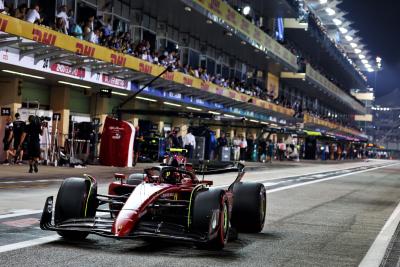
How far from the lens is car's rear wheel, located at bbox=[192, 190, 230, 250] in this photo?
22.6 ft

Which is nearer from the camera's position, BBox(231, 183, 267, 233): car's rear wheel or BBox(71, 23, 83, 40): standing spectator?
BBox(231, 183, 267, 233): car's rear wheel

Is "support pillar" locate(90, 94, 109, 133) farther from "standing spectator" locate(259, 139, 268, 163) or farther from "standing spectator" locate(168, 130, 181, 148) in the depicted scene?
"standing spectator" locate(259, 139, 268, 163)

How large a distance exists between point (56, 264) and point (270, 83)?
54.4 meters

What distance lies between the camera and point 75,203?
7.24 m

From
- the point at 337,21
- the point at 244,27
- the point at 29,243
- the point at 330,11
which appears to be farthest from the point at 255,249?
the point at 337,21

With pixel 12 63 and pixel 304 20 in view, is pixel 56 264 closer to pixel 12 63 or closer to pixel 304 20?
pixel 12 63

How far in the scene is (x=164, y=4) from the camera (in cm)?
3250

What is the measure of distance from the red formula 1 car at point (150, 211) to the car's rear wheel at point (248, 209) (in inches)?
31.7

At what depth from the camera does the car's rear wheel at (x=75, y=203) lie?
7.24 m

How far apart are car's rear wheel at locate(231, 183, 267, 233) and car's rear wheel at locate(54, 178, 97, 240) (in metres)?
2.18

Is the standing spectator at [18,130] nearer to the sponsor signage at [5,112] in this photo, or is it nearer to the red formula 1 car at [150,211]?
the sponsor signage at [5,112]

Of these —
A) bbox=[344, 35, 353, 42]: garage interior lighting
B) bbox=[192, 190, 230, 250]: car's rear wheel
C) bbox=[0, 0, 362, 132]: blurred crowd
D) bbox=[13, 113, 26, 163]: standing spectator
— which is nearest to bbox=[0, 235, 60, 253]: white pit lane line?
bbox=[192, 190, 230, 250]: car's rear wheel

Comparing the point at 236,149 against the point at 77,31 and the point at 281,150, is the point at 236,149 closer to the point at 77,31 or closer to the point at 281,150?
the point at 281,150

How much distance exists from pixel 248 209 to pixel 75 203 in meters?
2.58
